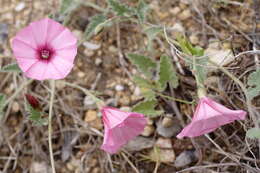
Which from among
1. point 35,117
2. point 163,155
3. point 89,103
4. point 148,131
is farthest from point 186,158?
point 35,117

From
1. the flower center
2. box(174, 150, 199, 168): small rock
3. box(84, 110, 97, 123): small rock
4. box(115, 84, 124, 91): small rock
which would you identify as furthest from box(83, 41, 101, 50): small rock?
box(174, 150, 199, 168): small rock

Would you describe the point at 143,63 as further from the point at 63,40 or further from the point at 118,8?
the point at 63,40

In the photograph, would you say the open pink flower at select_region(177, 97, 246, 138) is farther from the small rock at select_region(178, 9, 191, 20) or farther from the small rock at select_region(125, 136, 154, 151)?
the small rock at select_region(178, 9, 191, 20)

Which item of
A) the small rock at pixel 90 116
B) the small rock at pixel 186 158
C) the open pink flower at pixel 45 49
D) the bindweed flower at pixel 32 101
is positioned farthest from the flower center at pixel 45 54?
the small rock at pixel 186 158

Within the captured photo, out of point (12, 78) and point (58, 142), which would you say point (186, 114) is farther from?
point (12, 78)

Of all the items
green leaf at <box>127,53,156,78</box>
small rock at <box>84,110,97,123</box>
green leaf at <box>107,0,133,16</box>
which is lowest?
small rock at <box>84,110,97,123</box>

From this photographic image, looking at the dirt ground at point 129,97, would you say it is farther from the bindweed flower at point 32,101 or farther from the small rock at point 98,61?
the bindweed flower at point 32,101

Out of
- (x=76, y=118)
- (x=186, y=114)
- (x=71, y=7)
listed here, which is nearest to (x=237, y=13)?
(x=186, y=114)
